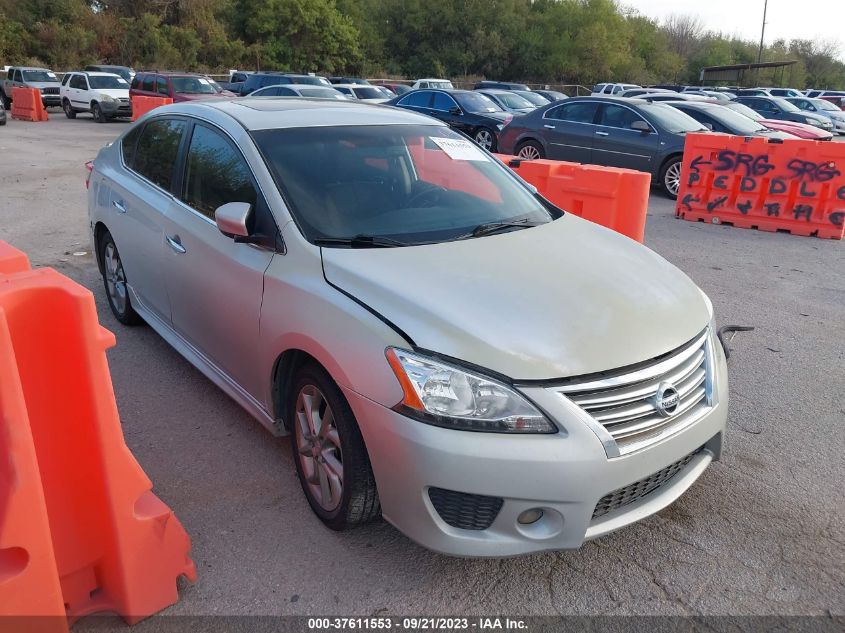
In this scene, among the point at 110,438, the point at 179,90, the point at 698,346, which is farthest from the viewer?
the point at 179,90

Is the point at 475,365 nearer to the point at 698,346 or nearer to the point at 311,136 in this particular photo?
the point at 698,346

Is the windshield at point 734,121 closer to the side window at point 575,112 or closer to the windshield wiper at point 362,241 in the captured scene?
the side window at point 575,112

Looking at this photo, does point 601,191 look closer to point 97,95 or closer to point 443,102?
point 443,102

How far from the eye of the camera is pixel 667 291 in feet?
10.6

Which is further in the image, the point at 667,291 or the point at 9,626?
the point at 667,291

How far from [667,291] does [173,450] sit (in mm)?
2579

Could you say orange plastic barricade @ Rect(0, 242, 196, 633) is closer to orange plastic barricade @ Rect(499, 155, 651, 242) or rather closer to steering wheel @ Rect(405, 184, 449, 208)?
steering wheel @ Rect(405, 184, 449, 208)

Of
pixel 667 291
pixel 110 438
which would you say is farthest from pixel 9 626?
pixel 667 291

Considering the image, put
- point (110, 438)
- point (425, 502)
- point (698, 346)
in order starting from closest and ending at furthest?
point (110, 438) < point (425, 502) < point (698, 346)

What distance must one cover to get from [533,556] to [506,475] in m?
0.71

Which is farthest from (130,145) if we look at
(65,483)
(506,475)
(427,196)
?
(506,475)

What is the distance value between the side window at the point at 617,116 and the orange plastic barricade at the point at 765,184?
2.56m

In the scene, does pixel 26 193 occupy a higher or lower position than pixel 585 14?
lower

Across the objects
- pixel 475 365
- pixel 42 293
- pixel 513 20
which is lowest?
pixel 475 365
